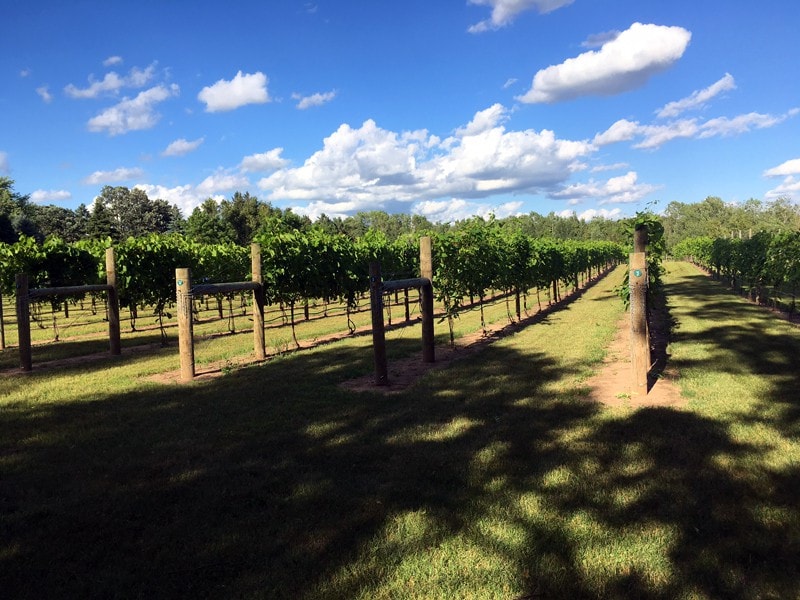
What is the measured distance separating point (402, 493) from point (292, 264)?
33.9 feet

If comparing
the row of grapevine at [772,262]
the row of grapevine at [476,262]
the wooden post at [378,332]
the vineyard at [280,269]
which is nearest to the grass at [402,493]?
the wooden post at [378,332]

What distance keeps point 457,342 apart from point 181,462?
32.5 ft

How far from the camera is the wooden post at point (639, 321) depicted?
805 centimetres

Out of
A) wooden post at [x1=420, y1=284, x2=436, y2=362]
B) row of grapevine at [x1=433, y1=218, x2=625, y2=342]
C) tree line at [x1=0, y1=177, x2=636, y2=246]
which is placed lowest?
wooden post at [x1=420, y1=284, x2=436, y2=362]

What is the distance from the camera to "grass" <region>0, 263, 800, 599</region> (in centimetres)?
347

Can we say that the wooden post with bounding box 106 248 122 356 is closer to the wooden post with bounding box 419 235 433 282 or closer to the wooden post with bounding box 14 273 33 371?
the wooden post with bounding box 14 273 33 371

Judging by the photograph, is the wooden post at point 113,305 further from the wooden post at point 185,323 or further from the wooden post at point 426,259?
the wooden post at point 426,259

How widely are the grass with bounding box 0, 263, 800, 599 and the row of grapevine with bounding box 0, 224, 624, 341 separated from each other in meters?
5.37

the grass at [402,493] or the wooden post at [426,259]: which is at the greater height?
the wooden post at [426,259]

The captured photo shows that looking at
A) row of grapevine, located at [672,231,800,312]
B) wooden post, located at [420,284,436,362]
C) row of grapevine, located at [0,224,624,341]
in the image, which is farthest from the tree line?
wooden post, located at [420,284,436,362]

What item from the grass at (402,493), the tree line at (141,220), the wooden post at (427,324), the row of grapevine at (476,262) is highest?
the tree line at (141,220)

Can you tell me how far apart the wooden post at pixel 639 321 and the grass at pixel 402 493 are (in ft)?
2.37

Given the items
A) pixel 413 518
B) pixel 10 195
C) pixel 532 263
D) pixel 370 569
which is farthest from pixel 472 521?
pixel 10 195

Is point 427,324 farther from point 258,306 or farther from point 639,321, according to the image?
point 639,321
